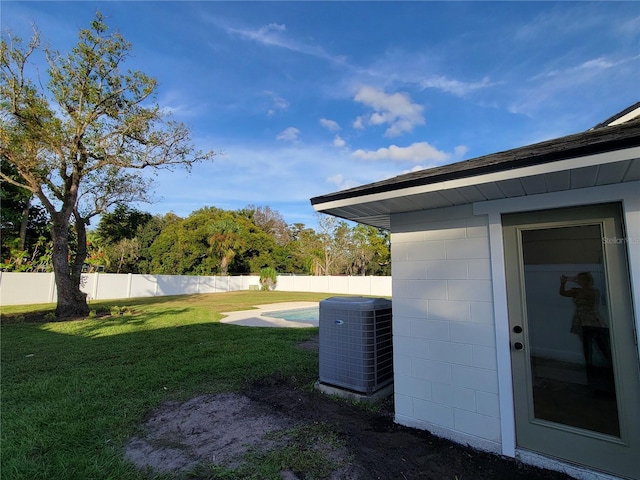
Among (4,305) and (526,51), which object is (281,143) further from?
(4,305)

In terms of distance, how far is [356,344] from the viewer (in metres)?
3.64

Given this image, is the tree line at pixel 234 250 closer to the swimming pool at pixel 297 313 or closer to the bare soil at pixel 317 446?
the swimming pool at pixel 297 313

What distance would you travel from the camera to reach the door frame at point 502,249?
220 cm

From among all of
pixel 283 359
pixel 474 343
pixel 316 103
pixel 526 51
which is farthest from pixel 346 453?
pixel 316 103

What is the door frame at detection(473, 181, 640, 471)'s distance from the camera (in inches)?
86.7

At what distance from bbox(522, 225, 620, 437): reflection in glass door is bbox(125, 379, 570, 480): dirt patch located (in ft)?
1.68

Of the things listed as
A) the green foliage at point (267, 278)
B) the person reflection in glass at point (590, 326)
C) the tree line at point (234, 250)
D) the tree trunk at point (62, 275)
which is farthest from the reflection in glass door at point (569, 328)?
the green foliage at point (267, 278)

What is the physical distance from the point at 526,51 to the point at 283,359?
8.02 meters

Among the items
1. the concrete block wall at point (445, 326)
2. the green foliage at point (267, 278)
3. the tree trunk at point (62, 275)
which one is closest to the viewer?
the concrete block wall at point (445, 326)

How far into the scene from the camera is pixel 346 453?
250cm

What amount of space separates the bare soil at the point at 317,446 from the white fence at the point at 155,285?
16018mm

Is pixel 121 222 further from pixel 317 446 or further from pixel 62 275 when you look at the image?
pixel 317 446

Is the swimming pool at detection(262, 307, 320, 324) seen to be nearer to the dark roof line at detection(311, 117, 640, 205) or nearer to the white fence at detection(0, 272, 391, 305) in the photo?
the white fence at detection(0, 272, 391, 305)

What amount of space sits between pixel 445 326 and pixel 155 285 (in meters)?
23.3
